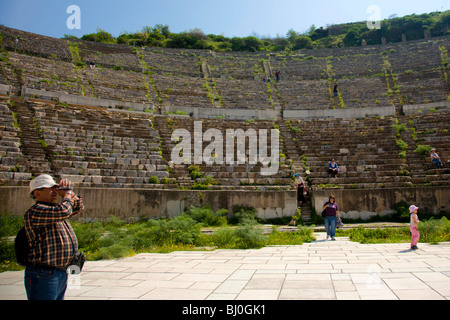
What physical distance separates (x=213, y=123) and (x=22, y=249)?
17.5 meters

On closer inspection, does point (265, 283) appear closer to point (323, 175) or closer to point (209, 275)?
point (209, 275)

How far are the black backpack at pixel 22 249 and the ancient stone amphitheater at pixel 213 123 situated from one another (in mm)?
9719

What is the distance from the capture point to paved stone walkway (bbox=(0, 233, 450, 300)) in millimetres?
3846

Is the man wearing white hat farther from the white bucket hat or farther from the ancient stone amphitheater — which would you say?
the ancient stone amphitheater

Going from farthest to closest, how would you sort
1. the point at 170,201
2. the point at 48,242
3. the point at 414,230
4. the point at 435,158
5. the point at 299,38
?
the point at 299,38 → the point at 435,158 → the point at 170,201 → the point at 414,230 → the point at 48,242

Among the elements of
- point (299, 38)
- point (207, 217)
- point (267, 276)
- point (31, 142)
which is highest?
point (299, 38)

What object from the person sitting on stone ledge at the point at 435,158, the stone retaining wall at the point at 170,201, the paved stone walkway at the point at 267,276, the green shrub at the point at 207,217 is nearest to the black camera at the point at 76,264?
the paved stone walkway at the point at 267,276

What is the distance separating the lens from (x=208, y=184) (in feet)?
45.9

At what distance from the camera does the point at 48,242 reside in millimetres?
2930

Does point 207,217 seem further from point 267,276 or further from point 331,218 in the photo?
point 267,276

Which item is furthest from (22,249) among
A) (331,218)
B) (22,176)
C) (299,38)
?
(299,38)

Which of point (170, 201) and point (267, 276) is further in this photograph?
point (170, 201)

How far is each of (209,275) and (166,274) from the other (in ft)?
2.47

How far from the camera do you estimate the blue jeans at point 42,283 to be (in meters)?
2.73
